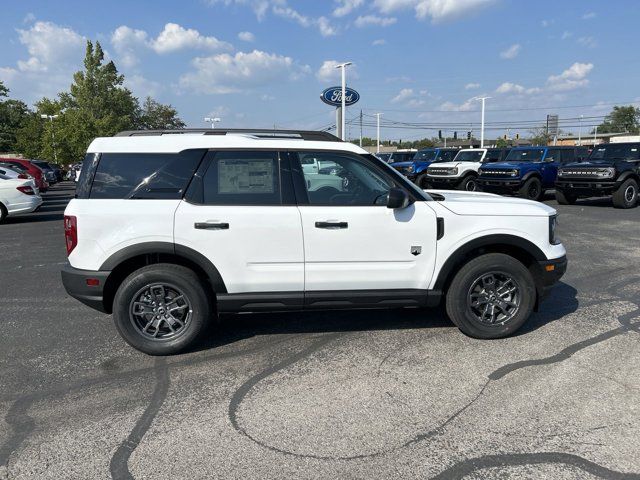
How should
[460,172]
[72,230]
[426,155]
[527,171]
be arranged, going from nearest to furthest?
[72,230]
[527,171]
[460,172]
[426,155]

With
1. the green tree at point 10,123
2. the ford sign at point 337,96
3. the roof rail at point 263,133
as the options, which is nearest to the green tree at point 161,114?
the green tree at point 10,123

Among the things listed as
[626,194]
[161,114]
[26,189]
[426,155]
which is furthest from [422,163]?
[161,114]

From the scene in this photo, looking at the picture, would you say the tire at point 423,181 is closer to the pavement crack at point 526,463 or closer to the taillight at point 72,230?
the taillight at point 72,230

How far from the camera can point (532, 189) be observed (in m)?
17.0

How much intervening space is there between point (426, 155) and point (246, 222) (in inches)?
787

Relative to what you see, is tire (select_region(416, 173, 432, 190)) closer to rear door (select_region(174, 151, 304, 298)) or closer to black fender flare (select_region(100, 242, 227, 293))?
rear door (select_region(174, 151, 304, 298))

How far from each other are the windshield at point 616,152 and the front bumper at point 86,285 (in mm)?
15838

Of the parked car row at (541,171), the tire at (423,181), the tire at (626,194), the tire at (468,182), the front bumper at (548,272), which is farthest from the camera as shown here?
the tire at (423,181)

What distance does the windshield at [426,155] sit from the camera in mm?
22609

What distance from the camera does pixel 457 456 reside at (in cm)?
286

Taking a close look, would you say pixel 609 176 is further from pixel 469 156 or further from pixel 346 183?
pixel 346 183

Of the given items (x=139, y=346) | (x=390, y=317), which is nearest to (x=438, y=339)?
(x=390, y=317)

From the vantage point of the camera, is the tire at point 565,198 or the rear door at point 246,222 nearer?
the rear door at point 246,222

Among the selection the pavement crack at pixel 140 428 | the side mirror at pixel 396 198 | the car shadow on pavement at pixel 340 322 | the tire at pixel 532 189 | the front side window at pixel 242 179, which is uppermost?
the front side window at pixel 242 179
